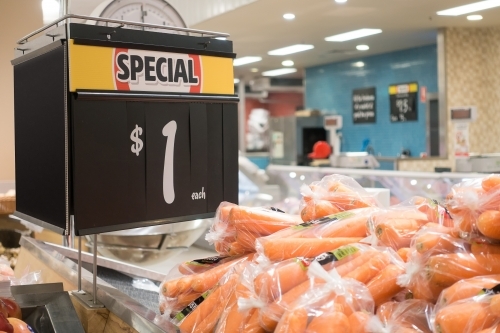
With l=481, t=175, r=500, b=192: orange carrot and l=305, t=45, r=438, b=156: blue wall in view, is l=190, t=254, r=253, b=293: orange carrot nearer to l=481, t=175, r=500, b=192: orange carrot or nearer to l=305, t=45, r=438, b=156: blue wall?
l=481, t=175, r=500, b=192: orange carrot

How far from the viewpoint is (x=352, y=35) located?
10477 millimetres

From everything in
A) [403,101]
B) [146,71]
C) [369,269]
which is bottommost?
[369,269]

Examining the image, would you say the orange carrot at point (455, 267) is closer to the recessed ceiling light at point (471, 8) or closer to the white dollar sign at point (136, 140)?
the white dollar sign at point (136, 140)

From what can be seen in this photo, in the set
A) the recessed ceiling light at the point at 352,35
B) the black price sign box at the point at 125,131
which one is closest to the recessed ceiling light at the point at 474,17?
the recessed ceiling light at the point at 352,35

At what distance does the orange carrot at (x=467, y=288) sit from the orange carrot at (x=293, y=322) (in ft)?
0.73

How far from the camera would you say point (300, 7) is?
8258mm

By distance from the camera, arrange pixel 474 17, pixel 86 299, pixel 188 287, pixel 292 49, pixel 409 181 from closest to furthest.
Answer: pixel 188 287 → pixel 86 299 → pixel 409 181 → pixel 474 17 → pixel 292 49

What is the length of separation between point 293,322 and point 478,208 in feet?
1.19

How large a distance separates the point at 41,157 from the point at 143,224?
1.12ft

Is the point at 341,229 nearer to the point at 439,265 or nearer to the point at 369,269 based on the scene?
the point at 369,269

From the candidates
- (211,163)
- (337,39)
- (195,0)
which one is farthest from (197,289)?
(337,39)

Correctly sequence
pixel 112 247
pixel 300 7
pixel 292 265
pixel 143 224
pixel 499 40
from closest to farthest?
pixel 292 265 → pixel 143 224 → pixel 112 247 → pixel 300 7 → pixel 499 40

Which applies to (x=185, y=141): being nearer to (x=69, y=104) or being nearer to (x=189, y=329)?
(x=69, y=104)

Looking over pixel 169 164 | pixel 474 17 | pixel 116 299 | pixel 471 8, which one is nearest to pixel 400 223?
pixel 169 164
